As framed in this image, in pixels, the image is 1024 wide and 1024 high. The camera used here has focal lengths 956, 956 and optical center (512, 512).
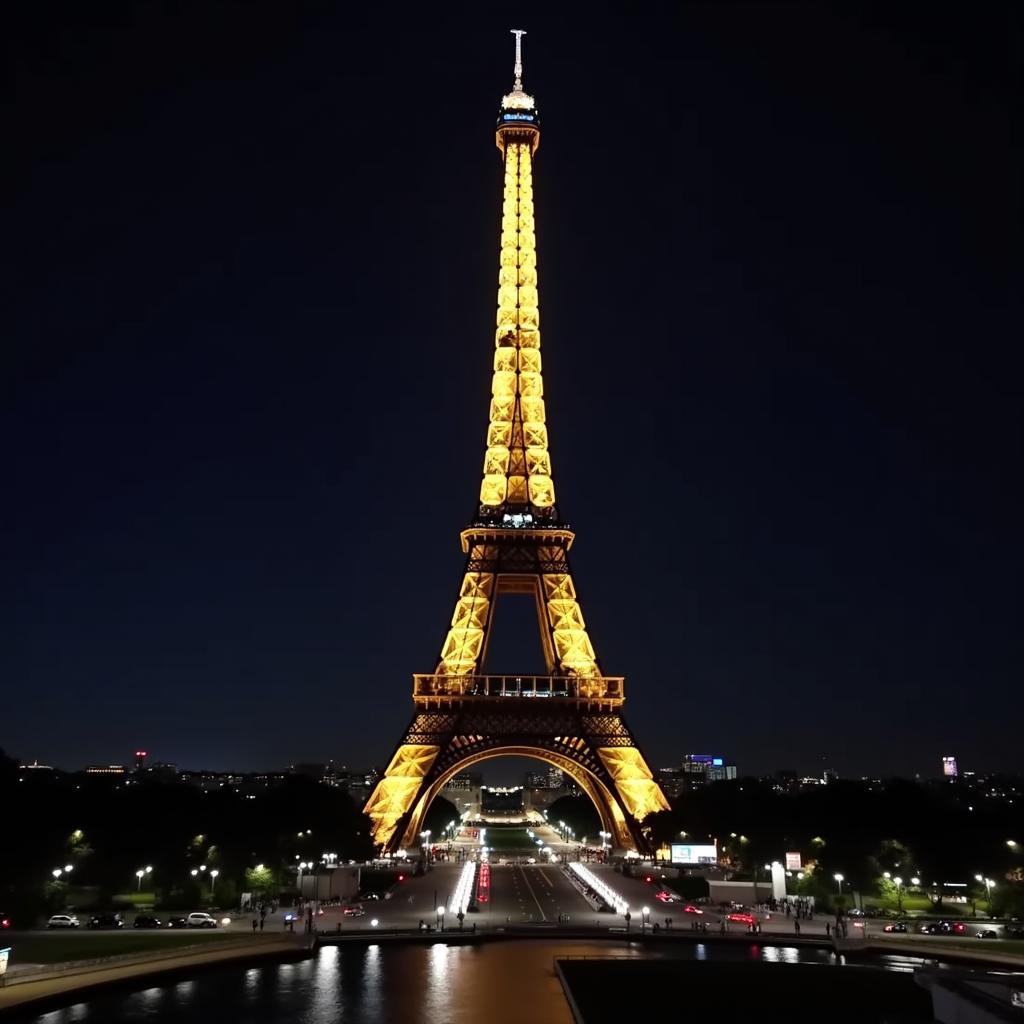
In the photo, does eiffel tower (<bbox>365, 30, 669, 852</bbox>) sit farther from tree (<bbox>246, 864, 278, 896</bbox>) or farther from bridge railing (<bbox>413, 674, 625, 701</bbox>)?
tree (<bbox>246, 864, 278, 896</bbox>)

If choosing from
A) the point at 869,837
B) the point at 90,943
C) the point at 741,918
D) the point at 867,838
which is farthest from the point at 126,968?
the point at 869,837

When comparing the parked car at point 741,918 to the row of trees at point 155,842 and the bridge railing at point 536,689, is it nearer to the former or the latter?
the bridge railing at point 536,689

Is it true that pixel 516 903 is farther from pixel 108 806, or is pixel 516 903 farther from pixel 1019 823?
pixel 1019 823

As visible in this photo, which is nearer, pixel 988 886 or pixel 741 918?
pixel 741 918

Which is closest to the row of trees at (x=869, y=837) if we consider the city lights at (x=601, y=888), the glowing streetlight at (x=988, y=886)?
the glowing streetlight at (x=988, y=886)

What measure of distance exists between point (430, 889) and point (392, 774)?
866 centimetres

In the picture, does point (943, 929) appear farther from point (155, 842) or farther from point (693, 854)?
point (155, 842)

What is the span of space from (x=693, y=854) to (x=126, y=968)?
35.0 meters

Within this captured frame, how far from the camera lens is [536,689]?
64875mm

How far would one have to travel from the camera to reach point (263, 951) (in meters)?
33.8

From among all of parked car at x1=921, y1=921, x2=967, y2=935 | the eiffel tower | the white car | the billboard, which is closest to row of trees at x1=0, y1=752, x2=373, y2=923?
the white car

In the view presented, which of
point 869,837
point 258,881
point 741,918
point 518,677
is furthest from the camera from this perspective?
point 518,677

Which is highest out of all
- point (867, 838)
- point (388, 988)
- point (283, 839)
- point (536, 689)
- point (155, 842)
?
point (536, 689)

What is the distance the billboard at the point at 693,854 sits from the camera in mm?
55469
